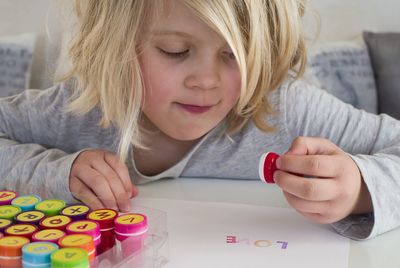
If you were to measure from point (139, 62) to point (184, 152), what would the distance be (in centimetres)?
19

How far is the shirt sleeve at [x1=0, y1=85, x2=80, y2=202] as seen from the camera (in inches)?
29.4

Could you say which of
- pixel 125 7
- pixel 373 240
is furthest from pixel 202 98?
pixel 373 240

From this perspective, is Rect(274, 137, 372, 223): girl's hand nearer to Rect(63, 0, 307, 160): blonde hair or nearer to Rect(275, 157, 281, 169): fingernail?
Rect(275, 157, 281, 169): fingernail

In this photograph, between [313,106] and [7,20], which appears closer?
[313,106]

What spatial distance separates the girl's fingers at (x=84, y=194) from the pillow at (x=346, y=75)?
676 mm

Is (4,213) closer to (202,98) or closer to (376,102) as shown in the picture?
(202,98)

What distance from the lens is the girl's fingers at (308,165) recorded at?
63cm

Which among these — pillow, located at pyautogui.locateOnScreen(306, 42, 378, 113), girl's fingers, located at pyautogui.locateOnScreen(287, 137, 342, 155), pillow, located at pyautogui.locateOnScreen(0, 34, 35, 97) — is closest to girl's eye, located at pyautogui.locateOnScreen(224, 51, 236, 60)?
girl's fingers, located at pyautogui.locateOnScreen(287, 137, 342, 155)

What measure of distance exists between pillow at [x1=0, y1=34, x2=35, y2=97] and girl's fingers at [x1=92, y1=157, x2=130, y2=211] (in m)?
0.61

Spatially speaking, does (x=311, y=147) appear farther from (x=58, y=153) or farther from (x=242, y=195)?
(x=58, y=153)

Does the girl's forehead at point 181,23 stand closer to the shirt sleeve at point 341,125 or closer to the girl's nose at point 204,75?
the girl's nose at point 204,75

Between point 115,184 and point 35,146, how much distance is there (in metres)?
0.19

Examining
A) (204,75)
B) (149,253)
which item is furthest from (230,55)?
(149,253)

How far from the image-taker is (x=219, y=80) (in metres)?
0.70
